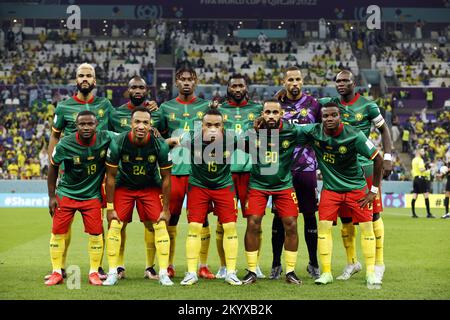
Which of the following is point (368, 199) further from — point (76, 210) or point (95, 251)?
point (76, 210)

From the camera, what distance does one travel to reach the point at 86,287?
8.61 meters

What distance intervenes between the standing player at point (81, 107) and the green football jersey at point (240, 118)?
61.0 inches

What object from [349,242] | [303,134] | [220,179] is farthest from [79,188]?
[349,242]

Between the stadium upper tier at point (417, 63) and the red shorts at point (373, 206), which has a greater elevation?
the stadium upper tier at point (417, 63)

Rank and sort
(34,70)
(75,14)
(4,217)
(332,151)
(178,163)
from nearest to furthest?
(332,151) → (178,163) → (4,217) → (34,70) → (75,14)

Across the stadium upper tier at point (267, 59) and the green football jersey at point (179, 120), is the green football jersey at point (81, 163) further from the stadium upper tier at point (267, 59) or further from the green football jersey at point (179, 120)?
the stadium upper tier at point (267, 59)

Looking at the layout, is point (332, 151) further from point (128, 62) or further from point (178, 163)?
point (128, 62)

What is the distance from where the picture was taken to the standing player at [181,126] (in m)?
9.70

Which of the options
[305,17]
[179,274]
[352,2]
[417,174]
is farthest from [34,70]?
[179,274]

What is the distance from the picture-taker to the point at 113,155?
8.98m

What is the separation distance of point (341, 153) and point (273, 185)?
916 mm

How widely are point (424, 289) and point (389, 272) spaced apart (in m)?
1.70

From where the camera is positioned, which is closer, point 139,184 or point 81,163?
point 81,163

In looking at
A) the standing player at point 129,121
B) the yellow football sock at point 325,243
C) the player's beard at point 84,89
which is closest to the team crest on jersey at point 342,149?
the yellow football sock at point 325,243
